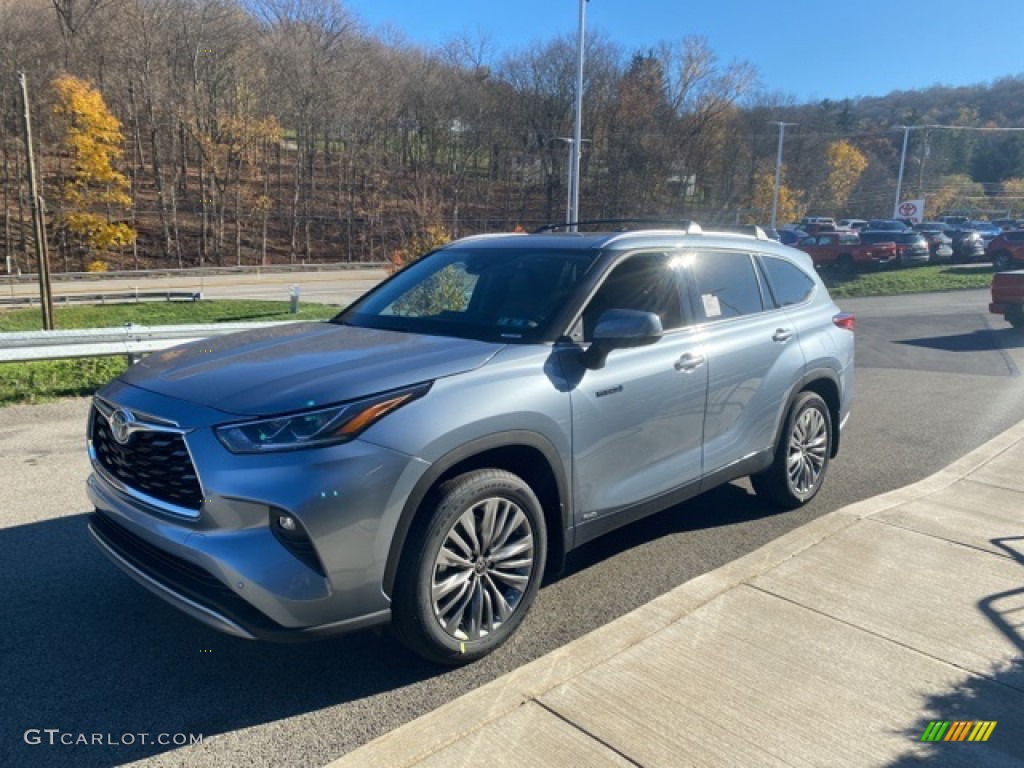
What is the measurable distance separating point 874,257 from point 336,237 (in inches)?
1514

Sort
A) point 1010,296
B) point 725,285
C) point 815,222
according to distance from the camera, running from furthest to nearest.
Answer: point 815,222 < point 1010,296 < point 725,285

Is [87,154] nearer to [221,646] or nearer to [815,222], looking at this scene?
[221,646]

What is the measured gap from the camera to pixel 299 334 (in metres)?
3.92

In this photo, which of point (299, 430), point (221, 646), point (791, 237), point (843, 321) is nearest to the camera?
point (299, 430)

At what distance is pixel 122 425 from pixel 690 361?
2703 millimetres

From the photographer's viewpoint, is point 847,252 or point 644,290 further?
point 847,252

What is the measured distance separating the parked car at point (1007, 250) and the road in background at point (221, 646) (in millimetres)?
28674

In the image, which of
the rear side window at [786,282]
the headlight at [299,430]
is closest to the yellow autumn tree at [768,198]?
the rear side window at [786,282]

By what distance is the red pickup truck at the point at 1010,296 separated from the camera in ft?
48.2

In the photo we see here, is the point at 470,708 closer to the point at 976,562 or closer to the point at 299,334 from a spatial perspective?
the point at 299,334

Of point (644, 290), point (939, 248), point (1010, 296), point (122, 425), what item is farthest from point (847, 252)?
point (122, 425)

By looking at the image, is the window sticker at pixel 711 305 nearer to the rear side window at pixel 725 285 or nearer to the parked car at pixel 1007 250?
the rear side window at pixel 725 285

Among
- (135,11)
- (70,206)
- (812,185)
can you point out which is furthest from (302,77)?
(812,185)

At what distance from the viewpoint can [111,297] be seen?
2811 cm
